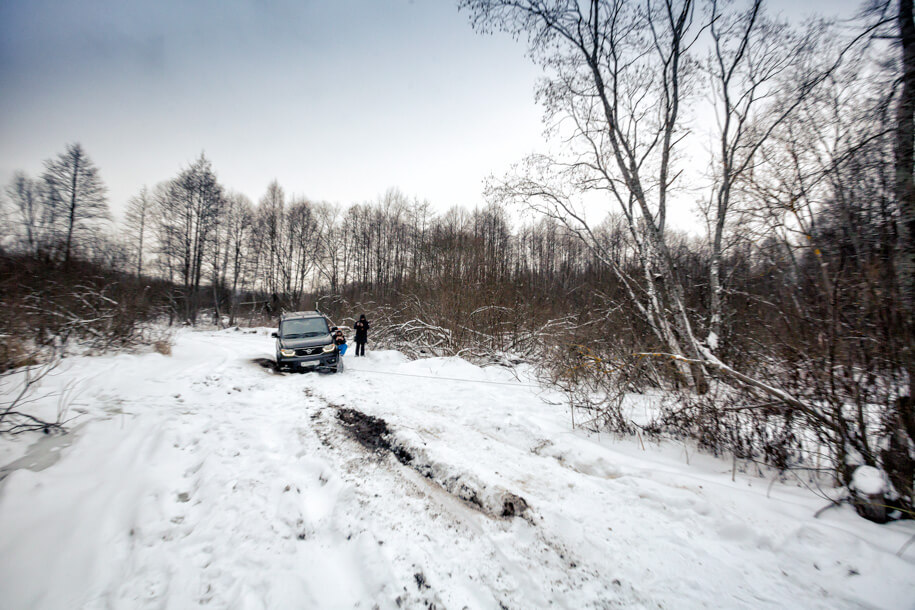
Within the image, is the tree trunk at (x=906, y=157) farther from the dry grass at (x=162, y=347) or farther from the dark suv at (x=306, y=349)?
the dry grass at (x=162, y=347)

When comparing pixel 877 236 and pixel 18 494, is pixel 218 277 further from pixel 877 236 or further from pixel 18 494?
pixel 877 236

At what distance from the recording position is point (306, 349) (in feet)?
31.4

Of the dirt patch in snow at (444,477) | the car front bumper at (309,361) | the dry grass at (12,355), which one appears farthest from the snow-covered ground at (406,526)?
the car front bumper at (309,361)

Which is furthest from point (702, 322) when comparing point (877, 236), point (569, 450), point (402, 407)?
point (402, 407)

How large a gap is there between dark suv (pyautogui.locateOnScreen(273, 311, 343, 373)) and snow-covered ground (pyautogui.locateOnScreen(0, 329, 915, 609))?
4.57 meters

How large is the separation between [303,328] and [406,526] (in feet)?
31.8

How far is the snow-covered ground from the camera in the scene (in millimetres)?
2096

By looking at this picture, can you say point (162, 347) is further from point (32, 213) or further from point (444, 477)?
point (444, 477)

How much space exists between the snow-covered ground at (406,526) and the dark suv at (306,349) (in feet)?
15.0

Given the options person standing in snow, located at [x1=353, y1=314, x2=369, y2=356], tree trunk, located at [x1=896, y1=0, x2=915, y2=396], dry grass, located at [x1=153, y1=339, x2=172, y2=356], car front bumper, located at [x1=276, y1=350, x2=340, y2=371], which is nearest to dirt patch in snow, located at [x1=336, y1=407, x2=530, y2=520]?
tree trunk, located at [x1=896, y1=0, x2=915, y2=396]

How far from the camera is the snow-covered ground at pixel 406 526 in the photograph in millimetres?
2096

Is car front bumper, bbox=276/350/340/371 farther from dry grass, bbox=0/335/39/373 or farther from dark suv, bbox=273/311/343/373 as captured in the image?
dry grass, bbox=0/335/39/373

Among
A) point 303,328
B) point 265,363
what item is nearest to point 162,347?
point 265,363

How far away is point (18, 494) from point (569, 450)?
17.9ft
